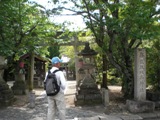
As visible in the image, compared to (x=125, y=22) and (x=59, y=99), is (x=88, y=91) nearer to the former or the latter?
(x=125, y=22)

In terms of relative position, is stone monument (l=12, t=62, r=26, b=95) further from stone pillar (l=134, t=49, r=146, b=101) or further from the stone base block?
stone pillar (l=134, t=49, r=146, b=101)

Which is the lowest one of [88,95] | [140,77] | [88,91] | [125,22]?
[88,95]

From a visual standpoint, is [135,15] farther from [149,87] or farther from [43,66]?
[43,66]

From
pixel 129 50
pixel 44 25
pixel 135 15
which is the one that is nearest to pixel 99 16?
pixel 135 15

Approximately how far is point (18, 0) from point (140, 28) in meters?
5.23

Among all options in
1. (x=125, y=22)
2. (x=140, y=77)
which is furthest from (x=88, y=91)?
(x=125, y=22)

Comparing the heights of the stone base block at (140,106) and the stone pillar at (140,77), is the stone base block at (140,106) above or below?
below

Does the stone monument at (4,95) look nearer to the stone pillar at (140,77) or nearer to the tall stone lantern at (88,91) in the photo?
the tall stone lantern at (88,91)

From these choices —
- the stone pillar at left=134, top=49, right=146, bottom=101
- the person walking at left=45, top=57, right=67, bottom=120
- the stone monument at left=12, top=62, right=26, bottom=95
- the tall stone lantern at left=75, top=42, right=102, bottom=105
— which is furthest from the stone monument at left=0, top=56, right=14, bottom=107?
the stone pillar at left=134, top=49, right=146, bottom=101

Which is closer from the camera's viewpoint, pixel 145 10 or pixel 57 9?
pixel 145 10

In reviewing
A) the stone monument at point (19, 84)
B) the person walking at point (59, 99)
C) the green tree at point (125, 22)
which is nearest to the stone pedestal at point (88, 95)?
the green tree at point (125, 22)

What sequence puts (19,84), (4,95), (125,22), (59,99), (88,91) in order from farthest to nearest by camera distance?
(19,84) < (88,91) < (4,95) < (125,22) < (59,99)

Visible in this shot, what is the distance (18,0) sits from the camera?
9609mm

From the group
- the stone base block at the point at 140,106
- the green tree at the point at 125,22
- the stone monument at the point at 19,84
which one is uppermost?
the green tree at the point at 125,22
